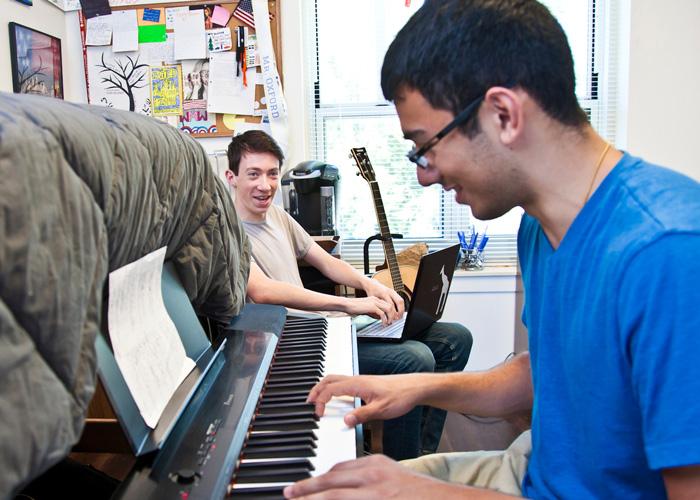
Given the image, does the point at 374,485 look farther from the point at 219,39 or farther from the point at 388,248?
the point at 219,39

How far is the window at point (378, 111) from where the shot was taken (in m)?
3.26

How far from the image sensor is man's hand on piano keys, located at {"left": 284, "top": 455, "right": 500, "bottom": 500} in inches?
26.7

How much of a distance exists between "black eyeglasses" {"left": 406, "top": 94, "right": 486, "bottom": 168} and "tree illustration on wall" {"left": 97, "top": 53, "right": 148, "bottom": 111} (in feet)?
9.25

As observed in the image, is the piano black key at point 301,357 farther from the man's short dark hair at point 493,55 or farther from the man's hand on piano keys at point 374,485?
the man's short dark hair at point 493,55

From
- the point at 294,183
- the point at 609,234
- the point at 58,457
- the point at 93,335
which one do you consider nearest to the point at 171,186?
the point at 93,335

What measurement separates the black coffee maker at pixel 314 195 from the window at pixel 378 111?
0.30m

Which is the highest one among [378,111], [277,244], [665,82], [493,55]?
[665,82]

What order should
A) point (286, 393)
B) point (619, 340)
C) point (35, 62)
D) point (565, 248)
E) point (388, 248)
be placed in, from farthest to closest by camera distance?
point (35, 62)
point (388, 248)
point (286, 393)
point (565, 248)
point (619, 340)

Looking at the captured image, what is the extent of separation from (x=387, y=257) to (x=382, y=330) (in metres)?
0.61

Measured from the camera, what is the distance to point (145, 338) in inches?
31.9

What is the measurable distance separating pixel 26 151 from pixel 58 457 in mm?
278

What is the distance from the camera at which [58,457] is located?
501mm

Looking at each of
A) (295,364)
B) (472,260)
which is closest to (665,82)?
(472,260)

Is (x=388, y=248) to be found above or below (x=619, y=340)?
below
